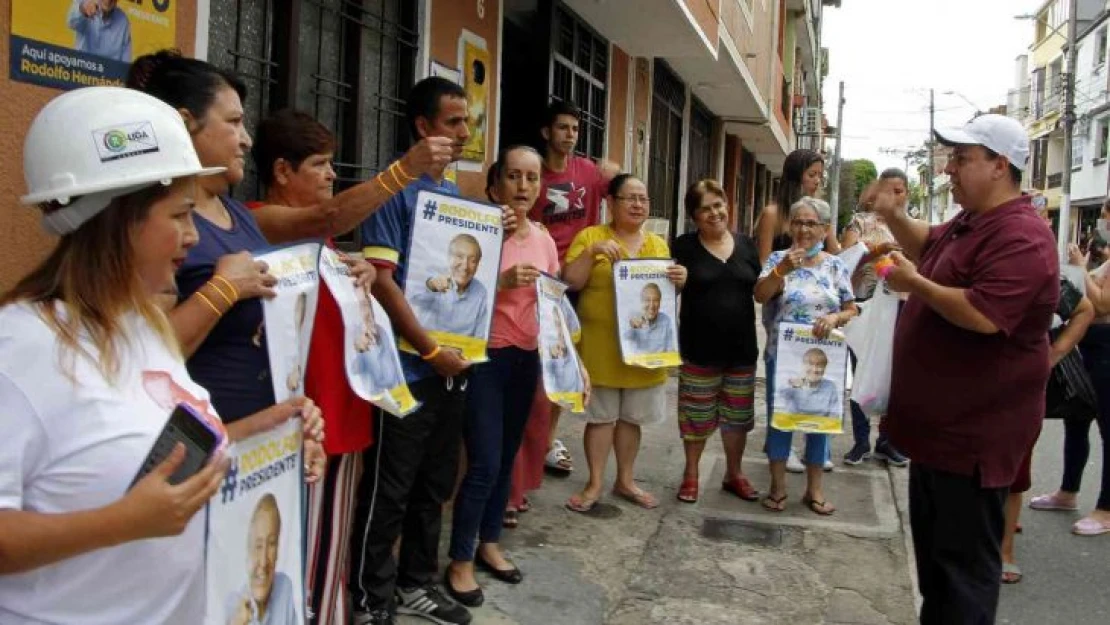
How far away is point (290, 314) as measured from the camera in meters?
2.14

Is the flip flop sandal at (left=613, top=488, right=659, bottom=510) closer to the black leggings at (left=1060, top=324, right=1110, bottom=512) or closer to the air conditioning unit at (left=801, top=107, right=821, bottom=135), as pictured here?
the black leggings at (left=1060, top=324, right=1110, bottom=512)

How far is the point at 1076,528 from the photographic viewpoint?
5137 mm

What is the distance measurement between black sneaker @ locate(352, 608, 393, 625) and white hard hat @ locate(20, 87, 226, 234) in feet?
6.92

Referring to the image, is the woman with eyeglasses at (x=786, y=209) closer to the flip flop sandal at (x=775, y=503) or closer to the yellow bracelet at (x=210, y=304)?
the flip flop sandal at (x=775, y=503)

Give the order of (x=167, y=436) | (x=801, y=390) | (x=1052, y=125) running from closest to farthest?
(x=167, y=436)
(x=801, y=390)
(x=1052, y=125)

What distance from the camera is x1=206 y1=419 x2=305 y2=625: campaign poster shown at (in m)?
1.80

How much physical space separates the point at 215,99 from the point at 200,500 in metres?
1.13

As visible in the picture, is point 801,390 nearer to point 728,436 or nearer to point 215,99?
point 728,436

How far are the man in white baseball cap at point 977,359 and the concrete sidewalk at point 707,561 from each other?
0.94m

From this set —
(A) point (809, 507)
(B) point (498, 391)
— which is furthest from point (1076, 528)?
(B) point (498, 391)

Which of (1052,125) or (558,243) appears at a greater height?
(1052,125)

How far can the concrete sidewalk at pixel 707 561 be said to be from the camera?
12.7ft

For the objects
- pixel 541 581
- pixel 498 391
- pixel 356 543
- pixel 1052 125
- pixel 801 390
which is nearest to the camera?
pixel 356 543

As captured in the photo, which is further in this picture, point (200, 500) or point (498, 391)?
point (498, 391)
